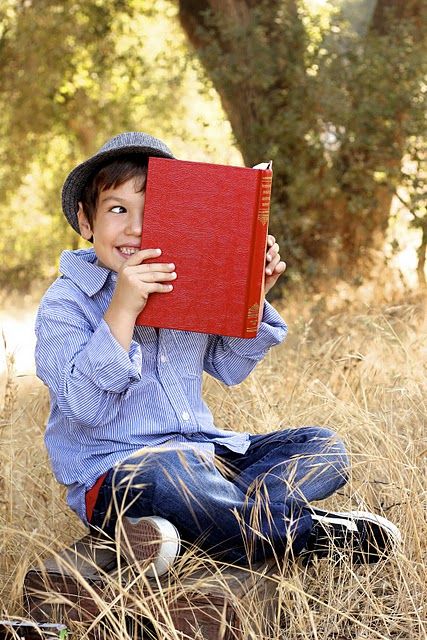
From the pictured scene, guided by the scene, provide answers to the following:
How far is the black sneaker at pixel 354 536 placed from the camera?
2.51 metres

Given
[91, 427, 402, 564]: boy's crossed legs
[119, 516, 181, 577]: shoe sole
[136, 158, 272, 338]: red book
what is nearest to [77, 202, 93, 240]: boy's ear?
[136, 158, 272, 338]: red book

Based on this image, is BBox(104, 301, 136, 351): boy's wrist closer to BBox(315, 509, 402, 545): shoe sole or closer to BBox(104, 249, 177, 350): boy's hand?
BBox(104, 249, 177, 350): boy's hand

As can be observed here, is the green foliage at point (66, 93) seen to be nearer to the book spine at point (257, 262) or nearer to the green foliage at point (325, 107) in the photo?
the green foliage at point (325, 107)

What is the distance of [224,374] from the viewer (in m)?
2.79

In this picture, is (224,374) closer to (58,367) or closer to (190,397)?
(190,397)

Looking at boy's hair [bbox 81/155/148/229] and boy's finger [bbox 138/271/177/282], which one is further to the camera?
boy's hair [bbox 81/155/148/229]

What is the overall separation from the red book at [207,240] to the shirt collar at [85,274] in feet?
0.72

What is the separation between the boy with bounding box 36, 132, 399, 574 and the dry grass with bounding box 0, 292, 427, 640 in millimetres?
82

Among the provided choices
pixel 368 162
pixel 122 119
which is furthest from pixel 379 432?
pixel 122 119

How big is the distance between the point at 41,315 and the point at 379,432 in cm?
93

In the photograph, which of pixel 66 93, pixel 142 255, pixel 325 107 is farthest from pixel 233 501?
pixel 66 93

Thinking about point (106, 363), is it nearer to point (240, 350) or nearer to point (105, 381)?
point (105, 381)

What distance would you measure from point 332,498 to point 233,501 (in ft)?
2.15

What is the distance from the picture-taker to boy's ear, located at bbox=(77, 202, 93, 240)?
2662mm
